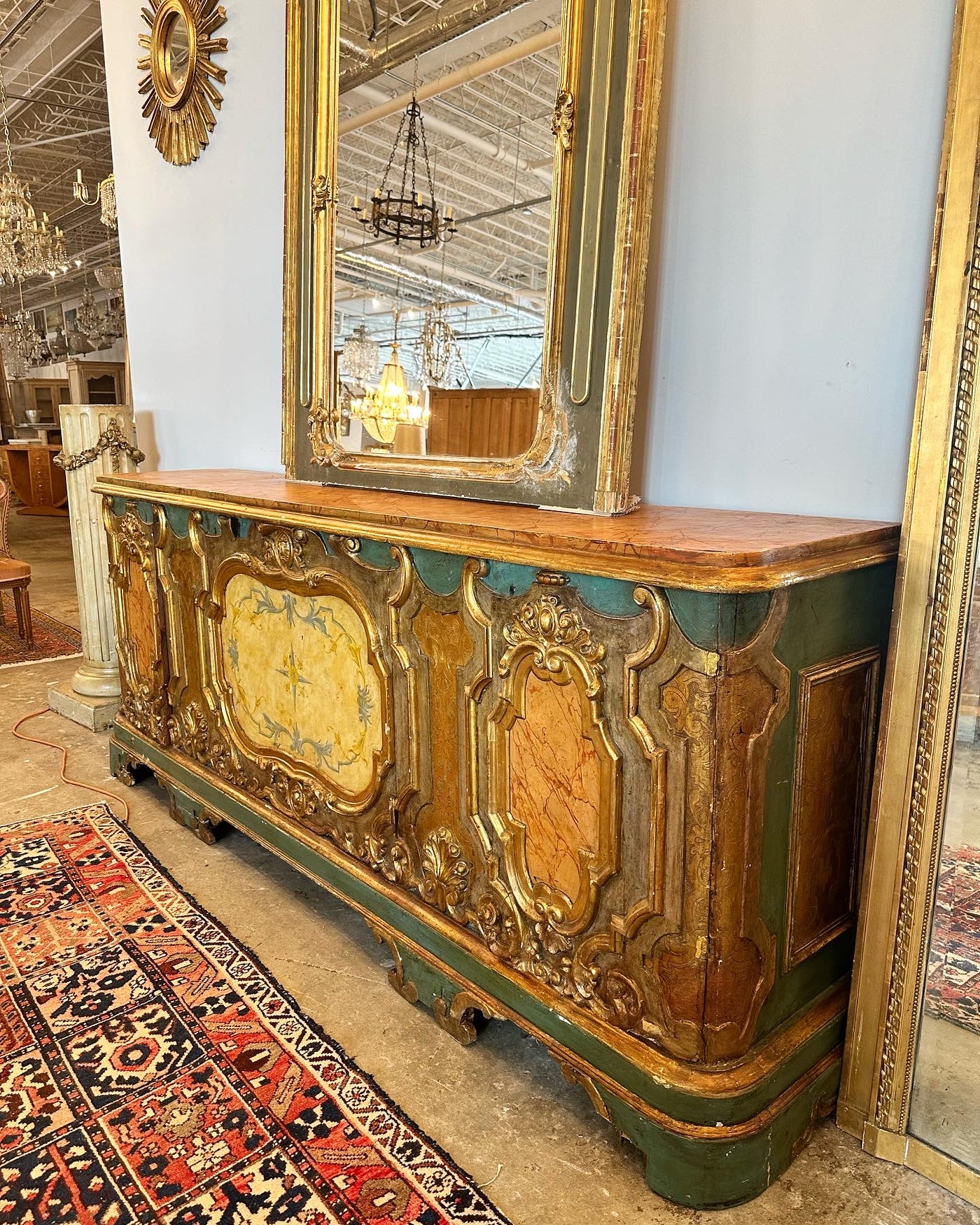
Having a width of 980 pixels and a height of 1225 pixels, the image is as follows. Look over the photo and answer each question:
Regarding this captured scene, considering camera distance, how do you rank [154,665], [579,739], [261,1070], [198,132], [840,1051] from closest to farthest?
[579,739]
[840,1051]
[261,1070]
[154,665]
[198,132]

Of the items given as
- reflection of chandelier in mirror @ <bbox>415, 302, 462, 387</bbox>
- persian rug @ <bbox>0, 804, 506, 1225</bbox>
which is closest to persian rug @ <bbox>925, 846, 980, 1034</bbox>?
persian rug @ <bbox>0, 804, 506, 1225</bbox>

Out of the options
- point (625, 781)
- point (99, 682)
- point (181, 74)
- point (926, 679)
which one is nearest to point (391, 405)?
point (625, 781)

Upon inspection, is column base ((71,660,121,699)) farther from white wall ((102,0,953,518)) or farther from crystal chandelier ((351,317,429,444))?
white wall ((102,0,953,518))

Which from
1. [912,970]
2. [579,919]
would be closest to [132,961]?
[579,919]

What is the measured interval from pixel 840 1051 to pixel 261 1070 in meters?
1.11

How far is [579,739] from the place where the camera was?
141 centimetres

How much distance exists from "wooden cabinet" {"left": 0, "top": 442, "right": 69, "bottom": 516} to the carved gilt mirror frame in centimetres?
1235

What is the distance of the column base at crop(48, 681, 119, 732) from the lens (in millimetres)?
3660

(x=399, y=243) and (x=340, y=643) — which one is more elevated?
(x=399, y=243)

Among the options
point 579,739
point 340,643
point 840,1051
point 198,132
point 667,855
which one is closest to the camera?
point 667,855

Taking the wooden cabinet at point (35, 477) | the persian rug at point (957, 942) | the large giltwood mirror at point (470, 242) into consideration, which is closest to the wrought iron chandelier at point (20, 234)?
the wooden cabinet at point (35, 477)

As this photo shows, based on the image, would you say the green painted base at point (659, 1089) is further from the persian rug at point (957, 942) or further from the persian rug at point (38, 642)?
the persian rug at point (38, 642)

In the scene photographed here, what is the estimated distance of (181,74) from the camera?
123 inches

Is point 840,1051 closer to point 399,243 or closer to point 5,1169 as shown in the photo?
point 5,1169
